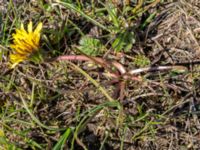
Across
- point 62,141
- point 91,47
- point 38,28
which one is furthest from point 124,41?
point 62,141

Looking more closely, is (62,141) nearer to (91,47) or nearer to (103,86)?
(103,86)

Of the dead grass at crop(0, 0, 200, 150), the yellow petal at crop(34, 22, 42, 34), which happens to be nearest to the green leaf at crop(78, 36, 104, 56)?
the dead grass at crop(0, 0, 200, 150)

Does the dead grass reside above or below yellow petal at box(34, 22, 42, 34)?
below

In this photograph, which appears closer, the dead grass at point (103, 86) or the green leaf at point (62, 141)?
the green leaf at point (62, 141)

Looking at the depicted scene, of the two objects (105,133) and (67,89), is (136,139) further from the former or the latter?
(67,89)

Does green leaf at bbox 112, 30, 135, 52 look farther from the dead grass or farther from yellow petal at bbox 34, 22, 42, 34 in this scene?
yellow petal at bbox 34, 22, 42, 34

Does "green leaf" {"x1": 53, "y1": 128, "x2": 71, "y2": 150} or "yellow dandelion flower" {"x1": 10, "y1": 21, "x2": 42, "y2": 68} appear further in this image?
"yellow dandelion flower" {"x1": 10, "y1": 21, "x2": 42, "y2": 68}

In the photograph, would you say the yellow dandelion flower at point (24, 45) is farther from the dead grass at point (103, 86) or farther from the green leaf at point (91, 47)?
the green leaf at point (91, 47)

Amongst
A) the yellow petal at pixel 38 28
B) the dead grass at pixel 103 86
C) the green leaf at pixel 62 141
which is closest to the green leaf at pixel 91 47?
the dead grass at pixel 103 86
